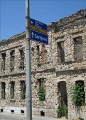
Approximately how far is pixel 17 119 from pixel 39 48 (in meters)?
7.06

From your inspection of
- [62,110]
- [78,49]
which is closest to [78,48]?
[78,49]

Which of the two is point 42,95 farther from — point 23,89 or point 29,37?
point 29,37

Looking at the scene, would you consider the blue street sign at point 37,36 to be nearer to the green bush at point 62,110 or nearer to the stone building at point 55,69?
the stone building at point 55,69

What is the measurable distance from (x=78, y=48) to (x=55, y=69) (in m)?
2.86

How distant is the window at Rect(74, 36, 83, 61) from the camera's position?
2122 cm

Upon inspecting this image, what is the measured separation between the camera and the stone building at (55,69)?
2100 cm

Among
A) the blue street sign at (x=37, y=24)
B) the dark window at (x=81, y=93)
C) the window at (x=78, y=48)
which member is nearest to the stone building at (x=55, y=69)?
the window at (x=78, y=48)

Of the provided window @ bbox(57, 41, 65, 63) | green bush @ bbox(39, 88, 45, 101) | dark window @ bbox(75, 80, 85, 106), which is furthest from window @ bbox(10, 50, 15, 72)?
dark window @ bbox(75, 80, 85, 106)

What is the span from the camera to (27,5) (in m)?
9.97

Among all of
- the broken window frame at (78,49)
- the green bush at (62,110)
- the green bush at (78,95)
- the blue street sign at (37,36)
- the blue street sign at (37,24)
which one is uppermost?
the broken window frame at (78,49)

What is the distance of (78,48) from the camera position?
2156 cm

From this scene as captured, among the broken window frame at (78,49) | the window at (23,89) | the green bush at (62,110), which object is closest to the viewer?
the broken window frame at (78,49)

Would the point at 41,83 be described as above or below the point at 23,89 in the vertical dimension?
above

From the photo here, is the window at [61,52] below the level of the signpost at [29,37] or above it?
above
